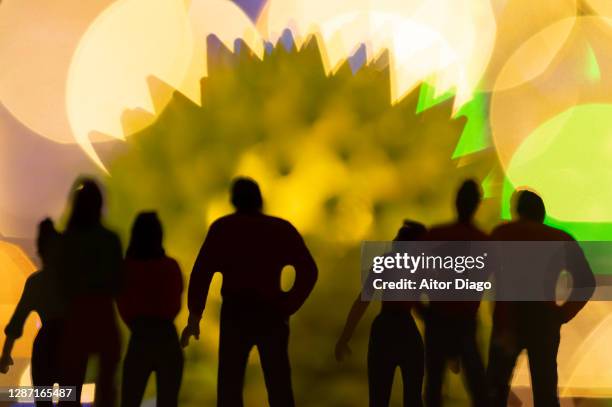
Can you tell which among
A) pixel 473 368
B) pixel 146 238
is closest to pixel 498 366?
pixel 473 368

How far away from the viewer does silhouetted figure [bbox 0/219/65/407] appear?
1.06 metres

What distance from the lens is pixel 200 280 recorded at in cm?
105

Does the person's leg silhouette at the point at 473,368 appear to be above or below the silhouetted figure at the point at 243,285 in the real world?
below

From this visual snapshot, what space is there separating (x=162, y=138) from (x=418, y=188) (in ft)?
1.83

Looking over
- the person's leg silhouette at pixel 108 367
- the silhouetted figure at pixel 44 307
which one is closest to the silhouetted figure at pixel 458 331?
the person's leg silhouette at pixel 108 367

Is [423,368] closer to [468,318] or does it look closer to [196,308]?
[468,318]

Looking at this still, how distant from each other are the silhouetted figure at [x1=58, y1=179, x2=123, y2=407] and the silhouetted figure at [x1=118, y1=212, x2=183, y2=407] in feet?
0.10

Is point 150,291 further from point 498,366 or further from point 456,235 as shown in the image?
point 498,366

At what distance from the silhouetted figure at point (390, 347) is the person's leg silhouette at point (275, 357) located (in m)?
0.12

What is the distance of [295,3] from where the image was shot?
110cm

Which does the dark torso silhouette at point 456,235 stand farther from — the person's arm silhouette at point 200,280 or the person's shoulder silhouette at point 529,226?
the person's arm silhouette at point 200,280

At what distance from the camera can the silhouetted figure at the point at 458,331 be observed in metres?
1.07

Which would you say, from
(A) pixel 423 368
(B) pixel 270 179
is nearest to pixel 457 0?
(B) pixel 270 179

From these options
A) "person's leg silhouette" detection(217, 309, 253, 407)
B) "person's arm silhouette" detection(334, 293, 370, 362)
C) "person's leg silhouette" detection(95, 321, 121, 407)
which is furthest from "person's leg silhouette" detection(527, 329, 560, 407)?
"person's leg silhouette" detection(95, 321, 121, 407)
